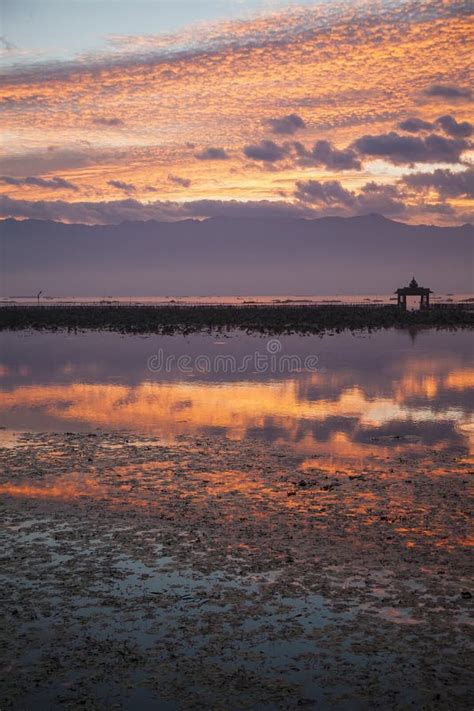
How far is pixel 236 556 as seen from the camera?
11.2m

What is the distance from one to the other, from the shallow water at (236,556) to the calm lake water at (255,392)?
0.20 meters

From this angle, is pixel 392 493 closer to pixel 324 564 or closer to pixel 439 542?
pixel 439 542

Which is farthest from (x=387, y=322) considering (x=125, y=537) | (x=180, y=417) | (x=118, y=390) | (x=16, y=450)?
(x=125, y=537)

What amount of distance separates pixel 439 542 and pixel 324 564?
218cm

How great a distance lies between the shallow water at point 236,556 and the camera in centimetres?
779

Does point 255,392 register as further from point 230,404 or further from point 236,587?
point 236,587

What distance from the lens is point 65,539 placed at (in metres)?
12.0

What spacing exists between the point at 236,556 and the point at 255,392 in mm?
18461

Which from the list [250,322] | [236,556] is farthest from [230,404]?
[250,322]

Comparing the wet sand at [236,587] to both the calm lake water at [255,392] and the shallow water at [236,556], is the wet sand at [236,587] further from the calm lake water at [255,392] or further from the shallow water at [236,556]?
the calm lake water at [255,392]

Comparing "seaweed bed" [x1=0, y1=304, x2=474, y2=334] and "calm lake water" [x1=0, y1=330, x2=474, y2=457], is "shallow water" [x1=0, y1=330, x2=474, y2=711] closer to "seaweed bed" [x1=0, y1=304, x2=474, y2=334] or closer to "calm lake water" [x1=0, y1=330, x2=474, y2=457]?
"calm lake water" [x1=0, y1=330, x2=474, y2=457]

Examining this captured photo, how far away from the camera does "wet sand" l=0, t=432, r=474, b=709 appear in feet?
25.2

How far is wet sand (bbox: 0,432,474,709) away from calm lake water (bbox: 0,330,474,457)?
4.62 m

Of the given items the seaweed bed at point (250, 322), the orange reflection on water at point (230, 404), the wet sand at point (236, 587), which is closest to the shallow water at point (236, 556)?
the wet sand at point (236, 587)
